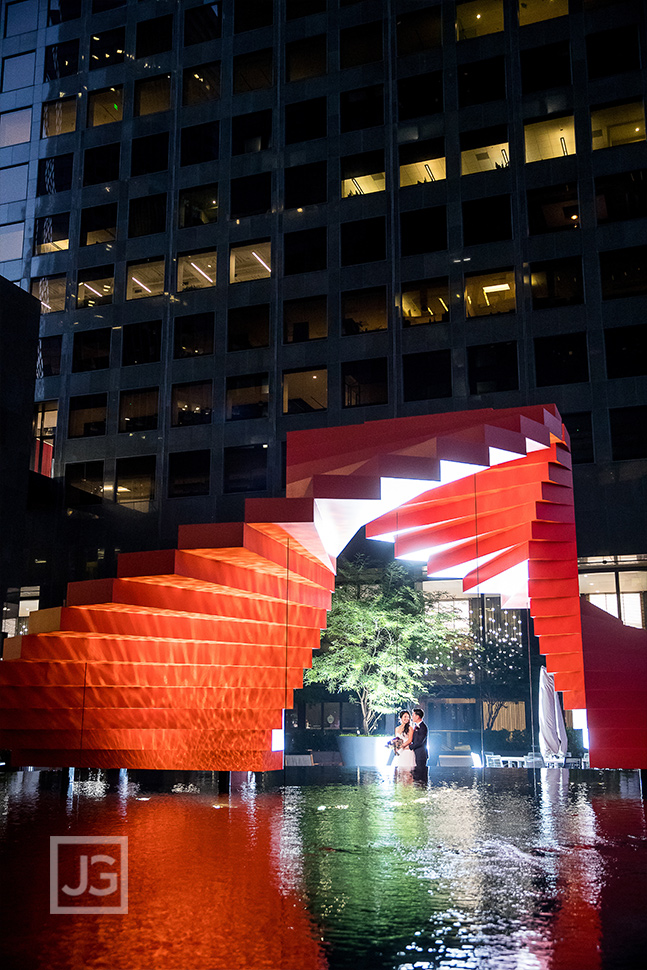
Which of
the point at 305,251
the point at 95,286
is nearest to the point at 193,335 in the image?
the point at 95,286

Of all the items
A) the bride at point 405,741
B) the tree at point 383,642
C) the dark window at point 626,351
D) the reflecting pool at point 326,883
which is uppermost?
the dark window at point 626,351

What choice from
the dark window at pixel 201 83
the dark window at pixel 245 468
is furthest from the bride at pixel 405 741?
the dark window at pixel 201 83

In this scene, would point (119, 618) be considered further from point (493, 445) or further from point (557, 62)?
point (557, 62)

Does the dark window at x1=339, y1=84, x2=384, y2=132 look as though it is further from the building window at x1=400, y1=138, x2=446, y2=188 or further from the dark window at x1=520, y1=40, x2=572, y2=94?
the dark window at x1=520, y1=40, x2=572, y2=94

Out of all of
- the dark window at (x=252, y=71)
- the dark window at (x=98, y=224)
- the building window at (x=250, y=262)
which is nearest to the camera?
the building window at (x=250, y=262)

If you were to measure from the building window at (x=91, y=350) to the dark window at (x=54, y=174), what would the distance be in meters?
6.86

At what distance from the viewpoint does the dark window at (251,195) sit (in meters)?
33.6

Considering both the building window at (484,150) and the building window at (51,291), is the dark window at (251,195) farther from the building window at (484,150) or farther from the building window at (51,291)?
the building window at (51,291)

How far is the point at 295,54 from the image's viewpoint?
3416 centimetres

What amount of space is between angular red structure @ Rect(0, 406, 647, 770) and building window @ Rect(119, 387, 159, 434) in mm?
19785

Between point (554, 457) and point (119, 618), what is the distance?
6.83m

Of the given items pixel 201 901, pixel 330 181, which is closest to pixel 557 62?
pixel 330 181

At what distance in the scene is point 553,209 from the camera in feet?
96.1

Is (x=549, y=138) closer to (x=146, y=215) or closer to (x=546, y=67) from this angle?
(x=546, y=67)
